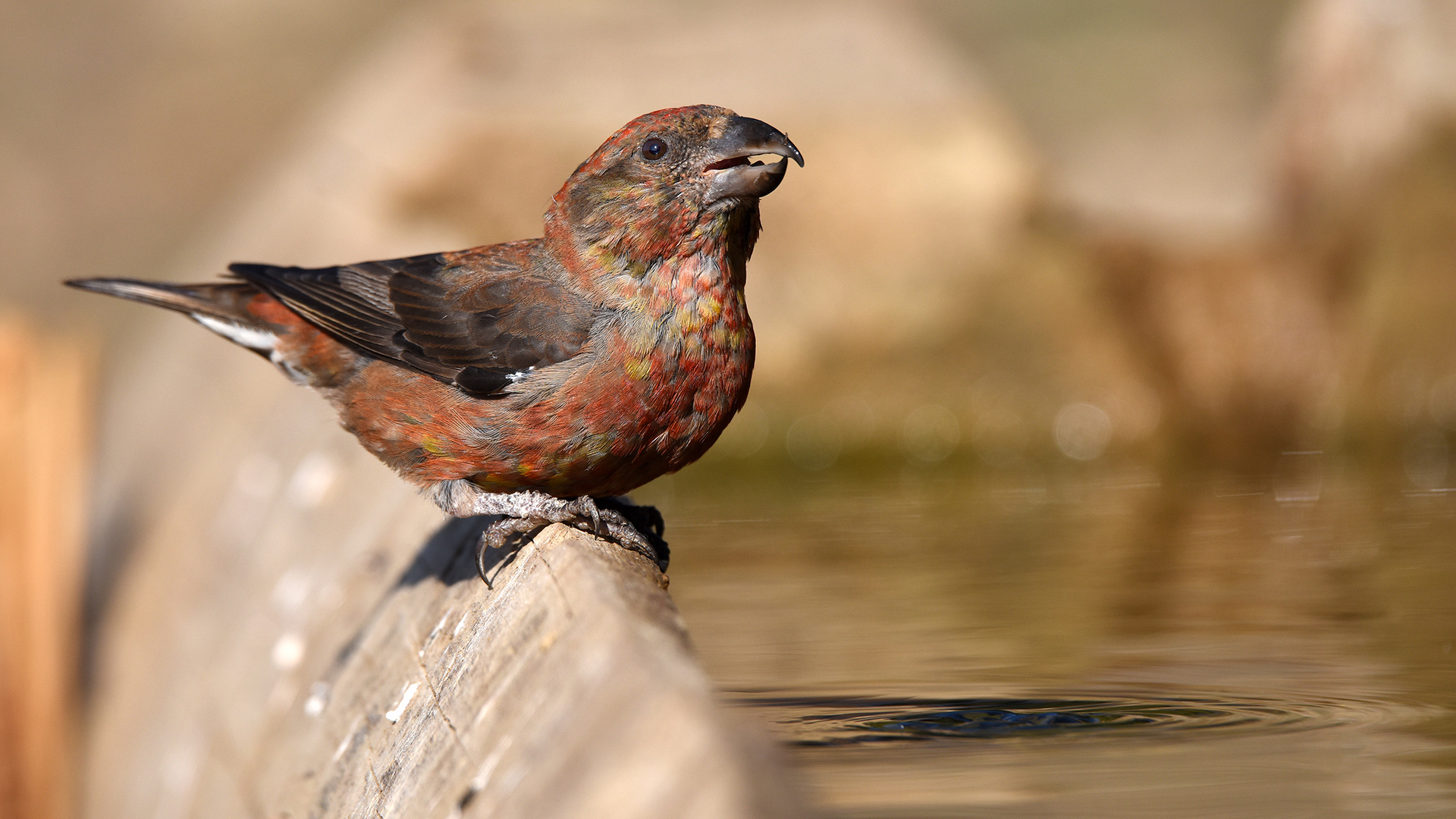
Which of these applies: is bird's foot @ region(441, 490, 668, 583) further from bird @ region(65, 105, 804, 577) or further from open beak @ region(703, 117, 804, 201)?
open beak @ region(703, 117, 804, 201)

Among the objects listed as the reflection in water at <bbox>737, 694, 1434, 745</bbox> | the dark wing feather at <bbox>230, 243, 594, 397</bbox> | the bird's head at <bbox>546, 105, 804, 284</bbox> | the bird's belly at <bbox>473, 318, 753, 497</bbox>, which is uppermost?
the bird's head at <bbox>546, 105, 804, 284</bbox>

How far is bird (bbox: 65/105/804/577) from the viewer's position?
3766 mm

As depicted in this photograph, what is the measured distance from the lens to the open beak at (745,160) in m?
3.71

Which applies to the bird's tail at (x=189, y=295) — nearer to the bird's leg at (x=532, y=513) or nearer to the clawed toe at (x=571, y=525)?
the bird's leg at (x=532, y=513)

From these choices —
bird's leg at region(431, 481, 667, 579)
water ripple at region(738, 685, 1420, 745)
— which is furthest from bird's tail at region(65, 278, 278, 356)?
water ripple at region(738, 685, 1420, 745)

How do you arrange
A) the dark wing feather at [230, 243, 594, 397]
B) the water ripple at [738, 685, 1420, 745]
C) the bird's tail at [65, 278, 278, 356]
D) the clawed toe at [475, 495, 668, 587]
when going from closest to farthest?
1. the water ripple at [738, 685, 1420, 745]
2. the clawed toe at [475, 495, 668, 587]
3. the dark wing feather at [230, 243, 594, 397]
4. the bird's tail at [65, 278, 278, 356]

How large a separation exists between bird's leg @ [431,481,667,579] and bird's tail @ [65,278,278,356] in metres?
1.10

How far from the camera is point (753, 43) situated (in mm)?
9695

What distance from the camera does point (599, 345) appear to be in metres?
3.84

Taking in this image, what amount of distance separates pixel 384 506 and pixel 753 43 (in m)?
5.23

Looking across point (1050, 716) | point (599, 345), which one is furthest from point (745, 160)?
point (1050, 716)

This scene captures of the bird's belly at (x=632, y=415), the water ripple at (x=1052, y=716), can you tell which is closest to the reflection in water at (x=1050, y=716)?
the water ripple at (x=1052, y=716)

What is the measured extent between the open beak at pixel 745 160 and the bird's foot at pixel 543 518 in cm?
79

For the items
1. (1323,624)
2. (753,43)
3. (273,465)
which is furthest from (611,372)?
(753,43)
